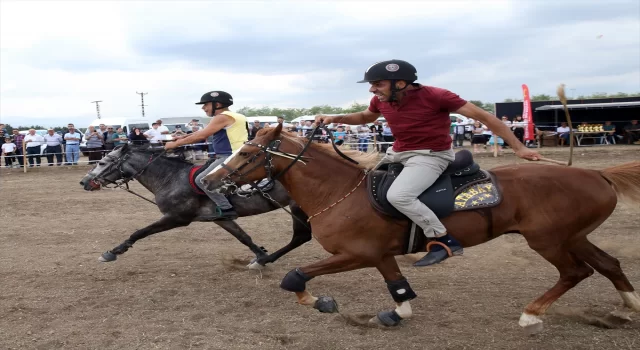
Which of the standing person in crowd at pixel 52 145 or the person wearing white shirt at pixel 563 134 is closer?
the standing person in crowd at pixel 52 145

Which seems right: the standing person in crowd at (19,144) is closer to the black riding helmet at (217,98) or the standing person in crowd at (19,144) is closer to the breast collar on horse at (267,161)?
the black riding helmet at (217,98)

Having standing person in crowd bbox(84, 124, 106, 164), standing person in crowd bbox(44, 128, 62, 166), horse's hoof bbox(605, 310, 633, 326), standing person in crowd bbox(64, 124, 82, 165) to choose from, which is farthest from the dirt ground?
standing person in crowd bbox(44, 128, 62, 166)

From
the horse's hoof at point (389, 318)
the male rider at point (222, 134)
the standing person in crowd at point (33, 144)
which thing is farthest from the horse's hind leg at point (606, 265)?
the standing person in crowd at point (33, 144)

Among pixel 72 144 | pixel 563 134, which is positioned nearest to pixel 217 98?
pixel 72 144

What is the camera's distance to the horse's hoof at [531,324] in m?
5.02

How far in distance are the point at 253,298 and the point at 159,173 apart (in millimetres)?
2673

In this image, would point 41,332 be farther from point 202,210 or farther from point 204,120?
point 204,120

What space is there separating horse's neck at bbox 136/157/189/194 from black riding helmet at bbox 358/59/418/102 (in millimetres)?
3978

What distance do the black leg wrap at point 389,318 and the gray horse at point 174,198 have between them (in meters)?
2.31

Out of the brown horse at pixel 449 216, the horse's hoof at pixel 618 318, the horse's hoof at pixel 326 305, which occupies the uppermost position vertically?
the brown horse at pixel 449 216

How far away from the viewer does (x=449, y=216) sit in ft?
16.8

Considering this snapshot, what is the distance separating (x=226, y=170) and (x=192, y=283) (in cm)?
241

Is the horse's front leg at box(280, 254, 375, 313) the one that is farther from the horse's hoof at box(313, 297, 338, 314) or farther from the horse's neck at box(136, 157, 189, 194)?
the horse's neck at box(136, 157, 189, 194)

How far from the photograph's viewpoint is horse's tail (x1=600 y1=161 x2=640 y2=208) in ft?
17.3
